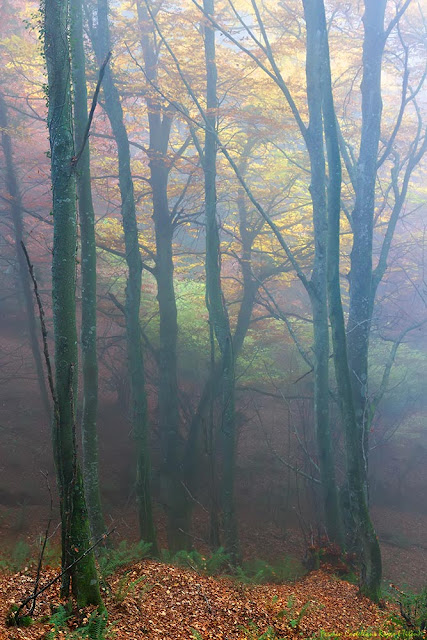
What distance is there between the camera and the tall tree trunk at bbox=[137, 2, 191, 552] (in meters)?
12.0

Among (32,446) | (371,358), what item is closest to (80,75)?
(32,446)

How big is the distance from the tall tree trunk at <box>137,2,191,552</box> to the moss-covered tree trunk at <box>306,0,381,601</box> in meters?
5.04

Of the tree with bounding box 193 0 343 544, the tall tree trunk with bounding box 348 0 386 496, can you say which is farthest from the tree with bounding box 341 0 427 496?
the tree with bounding box 193 0 343 544

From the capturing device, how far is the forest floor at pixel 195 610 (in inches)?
162

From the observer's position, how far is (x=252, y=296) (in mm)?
13500

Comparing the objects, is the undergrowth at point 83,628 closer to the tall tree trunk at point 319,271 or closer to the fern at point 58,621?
the fern at point 58,621

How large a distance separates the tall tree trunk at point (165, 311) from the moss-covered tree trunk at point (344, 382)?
5.04 m

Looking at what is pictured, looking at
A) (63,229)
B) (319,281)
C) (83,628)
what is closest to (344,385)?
(319,281)

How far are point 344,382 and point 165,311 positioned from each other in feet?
20.3

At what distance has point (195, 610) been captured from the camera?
4820 millimetres

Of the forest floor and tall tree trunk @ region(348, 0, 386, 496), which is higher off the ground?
tall tree trunk @ region(348, 0, 386, 496)

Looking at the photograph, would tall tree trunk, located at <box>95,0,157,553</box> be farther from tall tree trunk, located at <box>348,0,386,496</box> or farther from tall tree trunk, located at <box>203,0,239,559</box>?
tall tree trunk, located at <box>348,0,386,496</box>

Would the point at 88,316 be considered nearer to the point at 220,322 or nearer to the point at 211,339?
the point at 211,339

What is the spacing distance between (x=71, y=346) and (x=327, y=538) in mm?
6228
